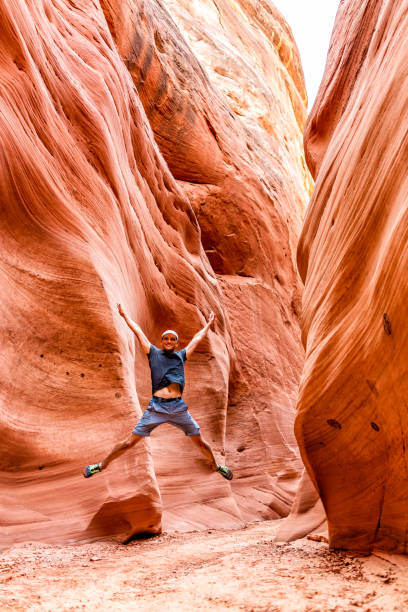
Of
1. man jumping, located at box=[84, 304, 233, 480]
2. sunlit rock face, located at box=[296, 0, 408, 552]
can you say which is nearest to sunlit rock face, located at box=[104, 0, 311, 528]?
man jumping, located at box=[84, 304, 233, 480]

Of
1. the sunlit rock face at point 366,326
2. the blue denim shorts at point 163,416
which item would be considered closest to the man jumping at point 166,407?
the blue denim shorts at point 163,416

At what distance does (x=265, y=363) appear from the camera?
11.6 metres

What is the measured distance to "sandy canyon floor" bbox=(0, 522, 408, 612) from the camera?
8.95 ft

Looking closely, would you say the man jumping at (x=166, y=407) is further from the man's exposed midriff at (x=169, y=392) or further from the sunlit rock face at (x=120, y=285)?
the sunlit rock face at (x=120, y=285)

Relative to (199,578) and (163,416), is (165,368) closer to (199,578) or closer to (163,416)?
→ (163,416)

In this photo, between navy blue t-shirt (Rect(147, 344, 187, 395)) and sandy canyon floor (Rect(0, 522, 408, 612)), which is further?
navy blue t-shirt (Rect(147, 344, 187, 395))

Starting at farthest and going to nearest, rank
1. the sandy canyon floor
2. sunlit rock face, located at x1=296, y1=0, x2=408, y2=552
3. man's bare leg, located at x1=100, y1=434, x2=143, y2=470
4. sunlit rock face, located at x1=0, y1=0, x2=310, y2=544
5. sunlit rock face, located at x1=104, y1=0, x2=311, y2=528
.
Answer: sunlit rock face, located at x1=104, y1=0, x2=311, y2=528 → sunlit rock face, located at x1=0, y1=0, x2=310, y2=544 → man's bare leg, located at x1=100, y1=434, x2=143, y2=470 → sunlit rock face, located at x1=296, y1=0, x2=408, y2=552 → the sandy canyon floor

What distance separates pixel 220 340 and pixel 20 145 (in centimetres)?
515

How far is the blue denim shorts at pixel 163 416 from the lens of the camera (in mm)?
4914

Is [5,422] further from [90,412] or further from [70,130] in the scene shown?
[70,130]

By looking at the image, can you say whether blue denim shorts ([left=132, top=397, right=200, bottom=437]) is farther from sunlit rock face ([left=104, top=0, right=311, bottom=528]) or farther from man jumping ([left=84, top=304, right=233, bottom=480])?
sunlit rock face ([left=104, top=0, right=311, bottom=528])

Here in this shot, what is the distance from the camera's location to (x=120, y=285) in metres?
6.64

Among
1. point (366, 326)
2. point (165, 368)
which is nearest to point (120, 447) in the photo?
point (165, 368)

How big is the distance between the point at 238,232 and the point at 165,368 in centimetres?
836
